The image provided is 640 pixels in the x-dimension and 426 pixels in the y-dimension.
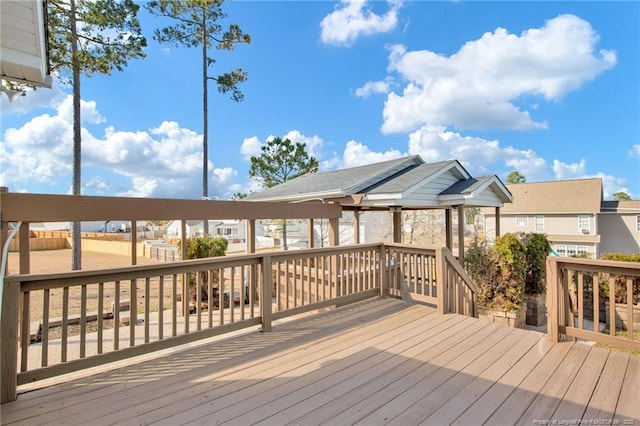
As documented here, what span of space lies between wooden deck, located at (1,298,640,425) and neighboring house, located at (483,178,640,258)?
17311 mm

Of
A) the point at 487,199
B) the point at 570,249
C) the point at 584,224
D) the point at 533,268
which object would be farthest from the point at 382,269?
the point at 584,224

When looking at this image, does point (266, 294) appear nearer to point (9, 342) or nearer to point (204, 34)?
point (9, 342)

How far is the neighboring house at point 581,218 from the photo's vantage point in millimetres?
19109

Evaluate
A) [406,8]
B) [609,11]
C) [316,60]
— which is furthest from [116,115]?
[609,11]

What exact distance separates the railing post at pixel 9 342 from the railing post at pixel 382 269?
4.24 m

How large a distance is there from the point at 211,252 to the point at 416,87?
45.6 feet

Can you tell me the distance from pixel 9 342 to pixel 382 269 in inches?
172

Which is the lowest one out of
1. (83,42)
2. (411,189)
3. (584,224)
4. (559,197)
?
(584,224)

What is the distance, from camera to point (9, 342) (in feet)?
7.30

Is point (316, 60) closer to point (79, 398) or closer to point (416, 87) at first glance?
point (416, 87)

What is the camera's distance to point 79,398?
90.1 inches

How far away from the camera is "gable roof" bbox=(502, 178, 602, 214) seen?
63.1ft

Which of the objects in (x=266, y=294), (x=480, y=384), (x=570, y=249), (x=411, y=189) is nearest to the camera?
(x=480, y=384)

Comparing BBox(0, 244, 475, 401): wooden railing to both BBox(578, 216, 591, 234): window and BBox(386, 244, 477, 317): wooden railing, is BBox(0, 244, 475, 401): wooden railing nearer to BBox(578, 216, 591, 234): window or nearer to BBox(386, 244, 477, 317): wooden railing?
BBox(386, 244, 477, 317): wooden railing
